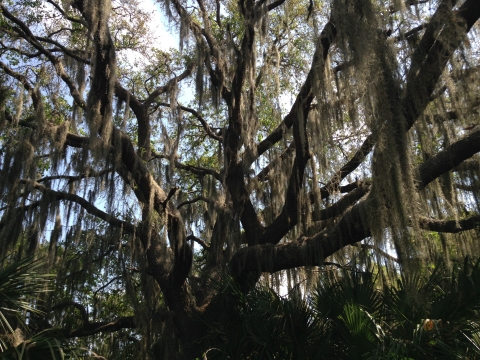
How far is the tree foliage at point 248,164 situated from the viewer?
4.90 meters

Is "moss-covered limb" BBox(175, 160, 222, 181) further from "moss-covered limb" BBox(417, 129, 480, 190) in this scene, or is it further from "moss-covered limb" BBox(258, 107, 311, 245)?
"moss-covered limb" BBox(417, 129, 480, 190)

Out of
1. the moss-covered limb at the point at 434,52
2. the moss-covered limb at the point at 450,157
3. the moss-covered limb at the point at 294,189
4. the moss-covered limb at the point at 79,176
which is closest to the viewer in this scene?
the moss-covered limb at the point at 434,52

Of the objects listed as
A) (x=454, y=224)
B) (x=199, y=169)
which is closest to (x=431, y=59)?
(x=454, y=224)

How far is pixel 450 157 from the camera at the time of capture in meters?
5.07

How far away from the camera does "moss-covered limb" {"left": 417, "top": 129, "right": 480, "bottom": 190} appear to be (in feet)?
16.4

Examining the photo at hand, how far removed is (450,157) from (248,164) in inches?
113

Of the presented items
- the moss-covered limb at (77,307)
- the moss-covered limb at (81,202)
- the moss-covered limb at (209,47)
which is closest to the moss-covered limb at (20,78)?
the moss-covered limb at (81,202)

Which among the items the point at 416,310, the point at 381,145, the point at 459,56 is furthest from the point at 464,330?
the point at 459,56

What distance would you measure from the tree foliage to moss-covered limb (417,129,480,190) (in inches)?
0.6

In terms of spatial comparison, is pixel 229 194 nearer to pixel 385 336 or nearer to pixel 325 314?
pixel 325 314

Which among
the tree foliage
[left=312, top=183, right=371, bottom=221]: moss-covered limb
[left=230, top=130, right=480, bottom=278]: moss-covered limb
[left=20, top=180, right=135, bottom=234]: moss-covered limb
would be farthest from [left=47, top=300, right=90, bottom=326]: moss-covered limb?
[left=312, top=183, right=371, bottom=221]: moss-covered limb

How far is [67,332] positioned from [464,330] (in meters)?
4.85

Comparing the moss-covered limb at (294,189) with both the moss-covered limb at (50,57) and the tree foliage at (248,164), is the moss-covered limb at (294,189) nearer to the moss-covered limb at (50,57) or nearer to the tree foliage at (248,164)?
the tree foliage at (248,164)

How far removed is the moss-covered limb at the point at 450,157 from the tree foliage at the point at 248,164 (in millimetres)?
16
